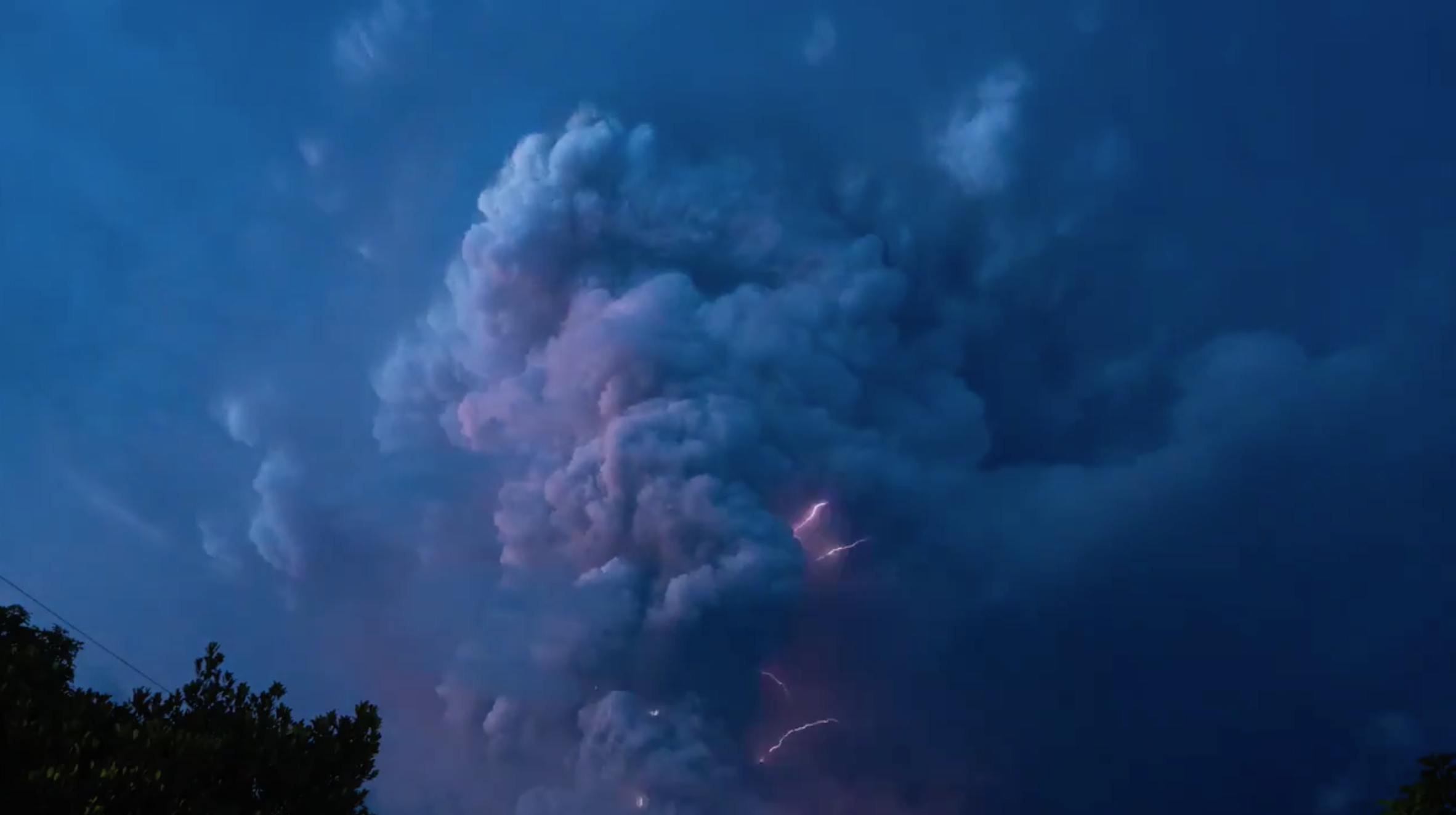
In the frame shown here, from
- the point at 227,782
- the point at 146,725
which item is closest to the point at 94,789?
the point at 146,725

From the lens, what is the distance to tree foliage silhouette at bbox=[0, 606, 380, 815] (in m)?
15.2

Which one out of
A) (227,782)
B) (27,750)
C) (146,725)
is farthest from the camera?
(227,782)

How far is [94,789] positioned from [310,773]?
4375 millimetres

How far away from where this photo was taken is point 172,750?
16406 millimetres

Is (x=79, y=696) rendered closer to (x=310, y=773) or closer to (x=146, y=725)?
(x=146, y=725)

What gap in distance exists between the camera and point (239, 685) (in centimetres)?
2019

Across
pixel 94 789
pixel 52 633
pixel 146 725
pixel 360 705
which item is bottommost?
pixel 94 789

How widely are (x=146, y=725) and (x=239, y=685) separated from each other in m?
3.76

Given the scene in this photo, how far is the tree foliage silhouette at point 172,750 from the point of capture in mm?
15188

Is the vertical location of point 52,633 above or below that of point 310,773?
above

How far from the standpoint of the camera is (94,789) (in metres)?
14.9

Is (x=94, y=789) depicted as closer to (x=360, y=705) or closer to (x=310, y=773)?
(x=310, y=773)

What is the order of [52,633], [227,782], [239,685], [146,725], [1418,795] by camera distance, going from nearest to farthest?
[1418,795] → [146,725] → [227,782] → [239,685] → [52,633]

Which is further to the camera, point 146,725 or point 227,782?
point 227,782
